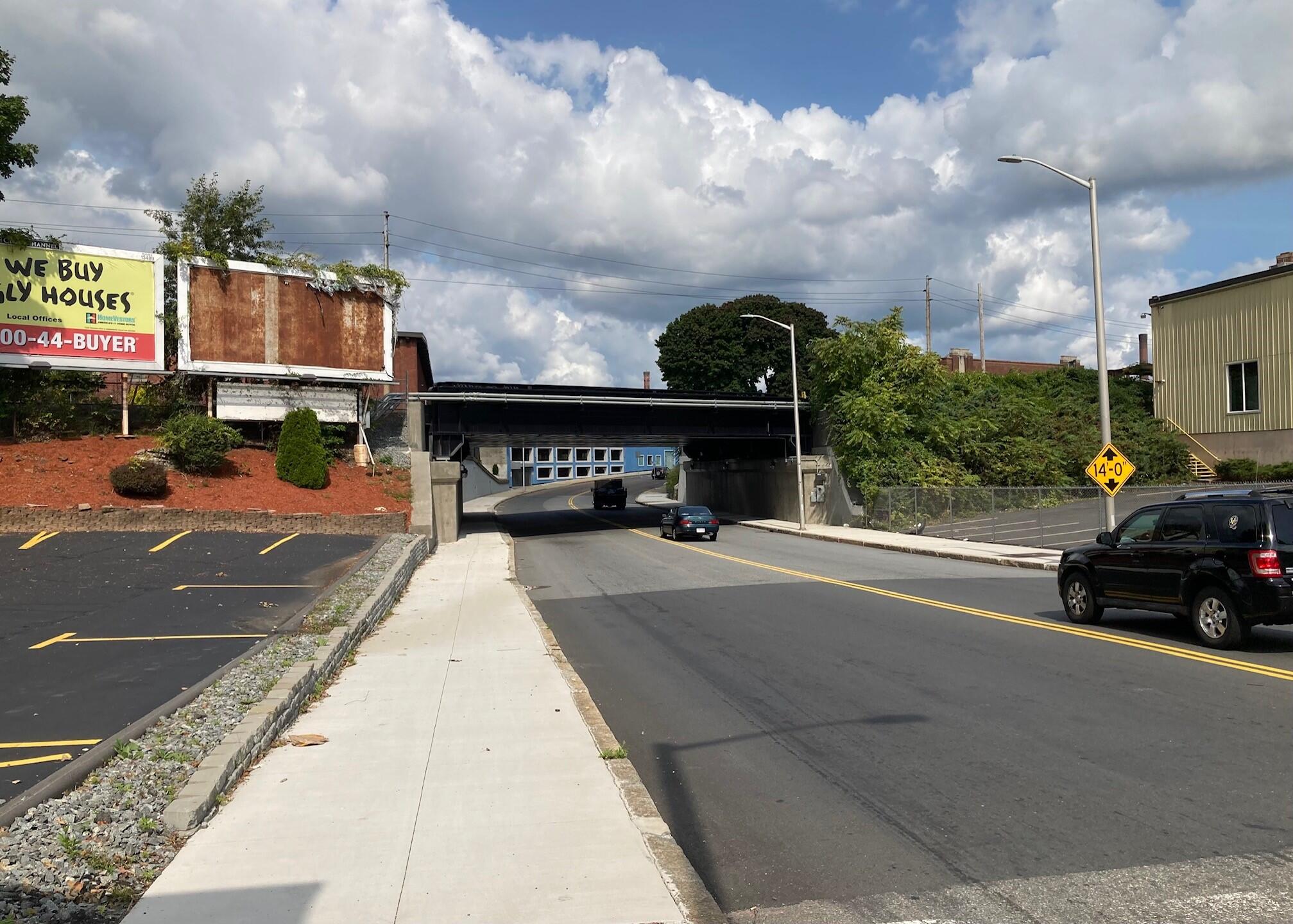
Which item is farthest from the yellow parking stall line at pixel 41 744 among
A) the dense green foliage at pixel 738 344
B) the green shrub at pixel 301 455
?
the dense green foliage at pixel 738 344

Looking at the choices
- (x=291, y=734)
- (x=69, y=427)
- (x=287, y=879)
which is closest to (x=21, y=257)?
(x=69, y=427)

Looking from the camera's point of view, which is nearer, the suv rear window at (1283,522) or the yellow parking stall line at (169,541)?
Result: the suv rear window at (1283,522)

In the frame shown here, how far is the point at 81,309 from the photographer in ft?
100

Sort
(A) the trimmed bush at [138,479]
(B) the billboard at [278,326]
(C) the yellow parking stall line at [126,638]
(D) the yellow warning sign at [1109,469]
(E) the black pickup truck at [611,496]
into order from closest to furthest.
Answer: (C) the yellow parking stall line at [126,638] → (D) the yellow warning sign at [1109,469] → (A) the trimmed bush at [138,479] → (B) the billboard at [278,326] → (E) the black pickup truck at [611,496]

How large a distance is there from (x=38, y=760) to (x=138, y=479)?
22.1 metres

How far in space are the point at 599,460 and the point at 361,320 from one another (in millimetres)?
103171

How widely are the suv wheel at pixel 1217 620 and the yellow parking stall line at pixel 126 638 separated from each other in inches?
466

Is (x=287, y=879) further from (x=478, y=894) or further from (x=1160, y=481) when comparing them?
(x=1160, y=481)

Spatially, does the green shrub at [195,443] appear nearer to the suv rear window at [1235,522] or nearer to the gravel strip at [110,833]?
the gravel strip at [110,833]

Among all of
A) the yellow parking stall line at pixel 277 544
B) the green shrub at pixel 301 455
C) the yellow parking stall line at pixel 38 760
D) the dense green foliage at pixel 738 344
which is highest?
the dense green foliage at pixel 738 344

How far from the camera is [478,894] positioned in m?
4.73

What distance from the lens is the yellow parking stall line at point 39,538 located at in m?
20.7

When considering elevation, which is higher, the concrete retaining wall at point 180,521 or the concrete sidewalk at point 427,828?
the concrete retaining wall at point 180,521

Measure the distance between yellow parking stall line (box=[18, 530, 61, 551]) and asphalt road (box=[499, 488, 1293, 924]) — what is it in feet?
45.0
